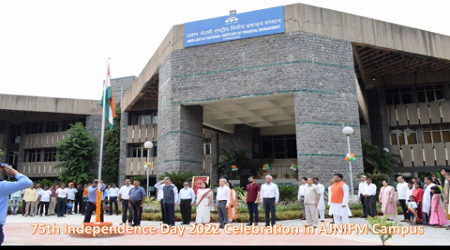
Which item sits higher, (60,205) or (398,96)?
(398,96)

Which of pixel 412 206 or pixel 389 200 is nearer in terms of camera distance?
pixel 412 206

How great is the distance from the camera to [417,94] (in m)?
25.3

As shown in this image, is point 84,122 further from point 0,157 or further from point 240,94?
point 240,94

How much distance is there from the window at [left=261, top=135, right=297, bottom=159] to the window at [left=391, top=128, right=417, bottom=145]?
7074mm

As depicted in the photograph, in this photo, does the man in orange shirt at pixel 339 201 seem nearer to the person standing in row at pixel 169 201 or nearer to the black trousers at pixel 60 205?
the person standing in row at pixel 169 201

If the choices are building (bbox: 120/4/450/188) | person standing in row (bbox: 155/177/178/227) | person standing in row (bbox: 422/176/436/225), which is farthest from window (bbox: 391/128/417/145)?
person standing in row (bbox: 155/177/178/227)

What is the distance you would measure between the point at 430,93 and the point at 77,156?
26600 mm

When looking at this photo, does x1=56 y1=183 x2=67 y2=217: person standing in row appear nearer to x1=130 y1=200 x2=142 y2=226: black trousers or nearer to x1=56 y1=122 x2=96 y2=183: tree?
x1=130 y1=200 x2=142 y2=226: black trousers

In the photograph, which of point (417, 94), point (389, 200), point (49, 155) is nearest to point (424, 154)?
point (417, 94)

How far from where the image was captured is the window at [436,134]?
2447 cm

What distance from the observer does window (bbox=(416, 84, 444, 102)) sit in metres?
24.9

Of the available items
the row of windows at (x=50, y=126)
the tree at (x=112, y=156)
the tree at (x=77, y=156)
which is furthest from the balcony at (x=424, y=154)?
the row of windows at (x=50, y=126)

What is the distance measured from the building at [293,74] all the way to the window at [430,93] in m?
0.69

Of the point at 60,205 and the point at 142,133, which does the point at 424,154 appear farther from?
the point at 60,205
